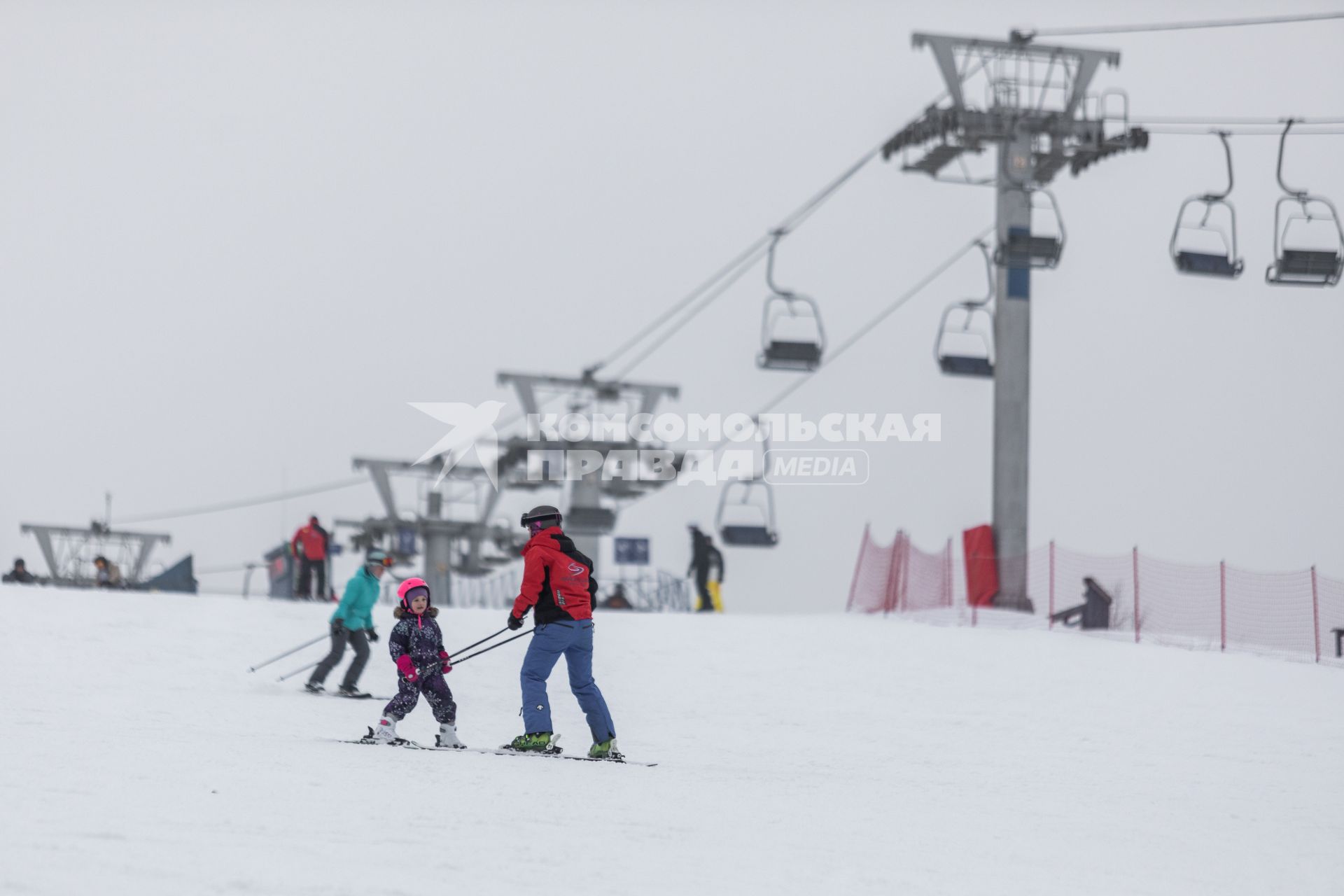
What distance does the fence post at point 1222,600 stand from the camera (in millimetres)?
22484

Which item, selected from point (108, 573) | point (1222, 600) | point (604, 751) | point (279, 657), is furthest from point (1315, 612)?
point (108, 573)

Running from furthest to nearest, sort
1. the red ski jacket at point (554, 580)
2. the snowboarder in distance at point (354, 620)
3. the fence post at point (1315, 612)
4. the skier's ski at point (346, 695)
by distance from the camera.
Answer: the fence post at point (1315, 612) < the snowboarder in distance at point (354, 620) < the skier's ski at point (346, 695) < the red ski jacket at point (554, 580)

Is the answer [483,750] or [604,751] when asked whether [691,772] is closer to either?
→ [604,751]

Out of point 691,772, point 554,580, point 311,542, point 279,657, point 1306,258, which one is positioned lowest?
point 691,772

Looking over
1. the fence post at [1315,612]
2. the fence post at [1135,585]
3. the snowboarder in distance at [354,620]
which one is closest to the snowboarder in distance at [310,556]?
the snowboarder in distance at [354,620]

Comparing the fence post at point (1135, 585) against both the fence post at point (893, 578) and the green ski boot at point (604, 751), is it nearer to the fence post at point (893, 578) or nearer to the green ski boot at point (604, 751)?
the fence post at point (893, 578)

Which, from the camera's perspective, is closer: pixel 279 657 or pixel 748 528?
pixel 279 657

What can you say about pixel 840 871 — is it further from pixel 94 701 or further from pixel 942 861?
pixel 94 701

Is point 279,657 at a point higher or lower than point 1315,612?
lower

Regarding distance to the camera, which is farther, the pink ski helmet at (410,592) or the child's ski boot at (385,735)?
the pink ski helmet at (410,592)

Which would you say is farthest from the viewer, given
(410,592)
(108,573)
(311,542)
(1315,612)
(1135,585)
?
(108,573)

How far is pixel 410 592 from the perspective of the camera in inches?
478

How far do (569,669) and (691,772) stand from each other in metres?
1.04

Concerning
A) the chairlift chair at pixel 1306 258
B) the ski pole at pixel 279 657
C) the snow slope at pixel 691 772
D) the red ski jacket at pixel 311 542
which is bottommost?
the snow slope at pixel 691 772
